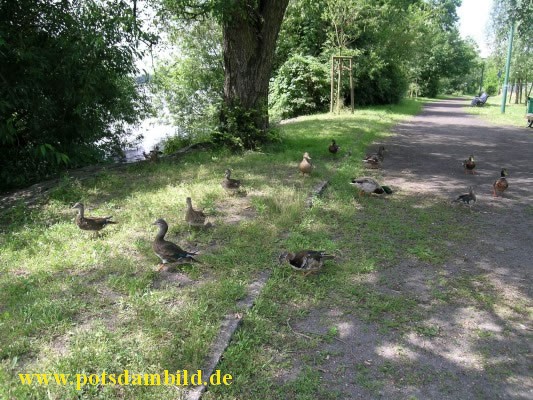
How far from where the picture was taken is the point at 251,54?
1227 centimetres

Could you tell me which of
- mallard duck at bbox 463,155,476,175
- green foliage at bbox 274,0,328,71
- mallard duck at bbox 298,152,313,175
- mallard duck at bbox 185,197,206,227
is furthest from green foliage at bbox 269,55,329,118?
mallard duck at bbox 185,197,206,227

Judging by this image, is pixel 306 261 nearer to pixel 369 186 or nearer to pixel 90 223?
pixel 90 223

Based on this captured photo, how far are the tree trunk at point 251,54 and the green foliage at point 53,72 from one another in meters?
3.06

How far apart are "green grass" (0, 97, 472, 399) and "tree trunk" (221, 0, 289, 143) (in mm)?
3664

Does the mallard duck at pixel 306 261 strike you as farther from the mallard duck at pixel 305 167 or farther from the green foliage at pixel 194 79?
the green foliage at pixel 194 79

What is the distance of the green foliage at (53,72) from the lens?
8.69 metres

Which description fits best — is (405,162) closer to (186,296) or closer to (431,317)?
(431,317)

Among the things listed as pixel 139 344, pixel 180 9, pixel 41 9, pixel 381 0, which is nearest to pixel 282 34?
pixel 381 0

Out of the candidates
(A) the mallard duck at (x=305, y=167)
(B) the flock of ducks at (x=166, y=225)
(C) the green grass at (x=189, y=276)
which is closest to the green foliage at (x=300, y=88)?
(A) the mallard duck at (x=305, y=167)

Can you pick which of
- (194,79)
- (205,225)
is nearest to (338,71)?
(194,79)

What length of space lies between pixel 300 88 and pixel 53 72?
18.4 m

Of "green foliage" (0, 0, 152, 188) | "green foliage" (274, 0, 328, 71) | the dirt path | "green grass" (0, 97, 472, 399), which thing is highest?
"green foliage" (274, 0, 328, 71)

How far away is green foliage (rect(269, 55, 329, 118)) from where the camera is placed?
25.4 m

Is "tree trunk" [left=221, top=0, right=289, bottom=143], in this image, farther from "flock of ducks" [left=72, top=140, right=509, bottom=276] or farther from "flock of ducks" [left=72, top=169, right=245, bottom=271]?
"flock of ducks" [left=72, top=169, right=245, bottom=271]
